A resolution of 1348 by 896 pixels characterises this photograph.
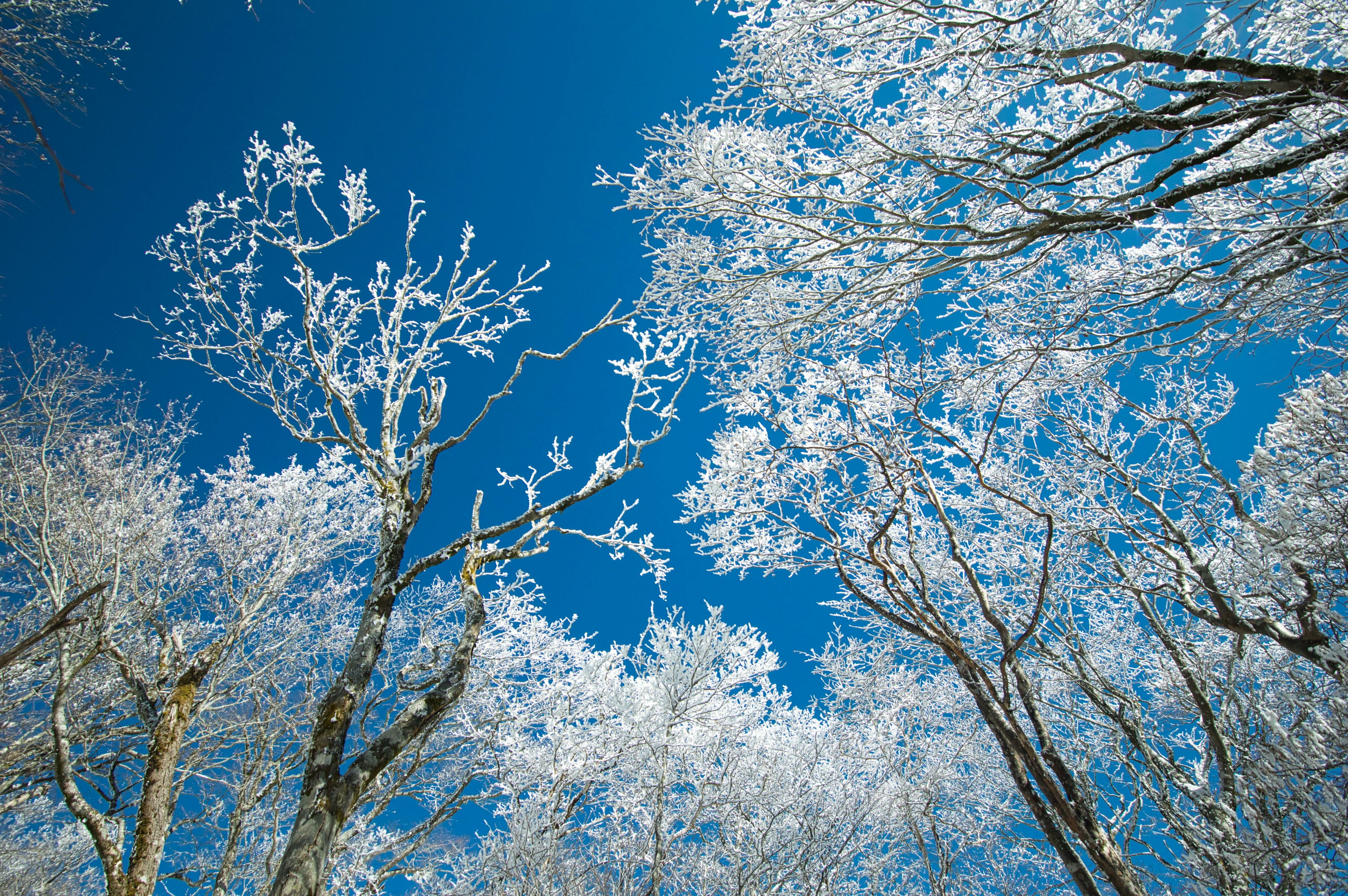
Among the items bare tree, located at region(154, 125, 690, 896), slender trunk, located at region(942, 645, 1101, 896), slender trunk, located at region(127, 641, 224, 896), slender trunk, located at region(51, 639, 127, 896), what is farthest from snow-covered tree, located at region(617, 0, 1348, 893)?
slender trunk, located at region(51, 639, 127, 896)

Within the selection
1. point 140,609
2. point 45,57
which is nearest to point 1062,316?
point 45,57

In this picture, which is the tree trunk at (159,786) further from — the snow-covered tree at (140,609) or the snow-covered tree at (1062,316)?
the snow-covered tree at (1062,316)

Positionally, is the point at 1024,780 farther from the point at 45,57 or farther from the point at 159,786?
the point at 45,57

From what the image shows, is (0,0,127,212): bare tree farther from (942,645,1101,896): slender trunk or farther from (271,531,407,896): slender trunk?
(942,645,1101,896): slender trunk

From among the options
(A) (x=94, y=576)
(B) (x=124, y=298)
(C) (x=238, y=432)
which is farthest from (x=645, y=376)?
(B) (x=124, y=298)

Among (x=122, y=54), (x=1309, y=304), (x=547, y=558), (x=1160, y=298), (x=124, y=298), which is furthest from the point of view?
(x=547, y=558)

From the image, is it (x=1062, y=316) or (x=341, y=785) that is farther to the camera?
(x=1062, y=316)

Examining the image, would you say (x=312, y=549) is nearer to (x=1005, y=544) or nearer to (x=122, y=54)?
(x=122, y=54)

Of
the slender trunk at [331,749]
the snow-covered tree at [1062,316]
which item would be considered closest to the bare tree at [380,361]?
the slender trunk at [331,749]

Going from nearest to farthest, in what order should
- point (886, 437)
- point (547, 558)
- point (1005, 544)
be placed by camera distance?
point (886, 437) < point (1005, 544) < point (547, 558)

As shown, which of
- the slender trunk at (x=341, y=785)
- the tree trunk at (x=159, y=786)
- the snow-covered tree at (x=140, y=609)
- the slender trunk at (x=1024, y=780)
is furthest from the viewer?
the snow-covered tree at (x=140, y=609)

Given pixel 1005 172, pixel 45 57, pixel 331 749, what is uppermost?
pixel 45 57

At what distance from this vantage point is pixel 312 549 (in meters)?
8.77

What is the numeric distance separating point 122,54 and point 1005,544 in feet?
35.3
